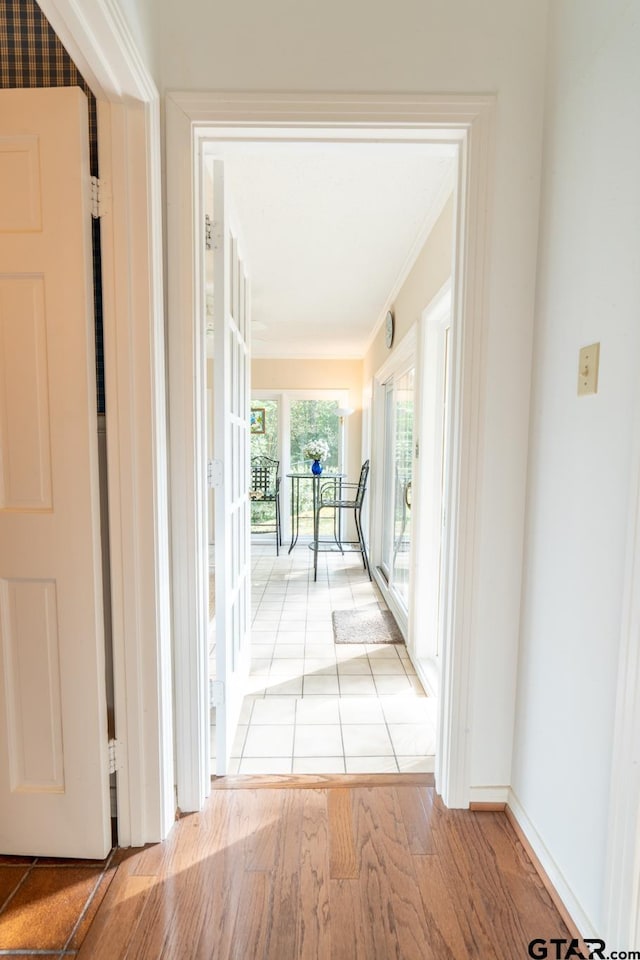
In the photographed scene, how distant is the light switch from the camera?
1.06 metres

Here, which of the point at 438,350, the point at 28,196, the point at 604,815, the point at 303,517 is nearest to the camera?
the point at 604,815

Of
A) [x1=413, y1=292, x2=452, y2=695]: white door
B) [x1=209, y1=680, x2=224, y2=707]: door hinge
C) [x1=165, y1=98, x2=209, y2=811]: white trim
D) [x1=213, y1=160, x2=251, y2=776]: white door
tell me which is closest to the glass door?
[x1=413, y1=292, x2=452, y2=695]: white door

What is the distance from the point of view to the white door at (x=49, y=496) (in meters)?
1.15

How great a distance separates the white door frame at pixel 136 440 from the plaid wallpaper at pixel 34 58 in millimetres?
66

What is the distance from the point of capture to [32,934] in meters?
1.10

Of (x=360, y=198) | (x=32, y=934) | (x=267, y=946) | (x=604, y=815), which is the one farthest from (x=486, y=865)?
(x=360, y=198)

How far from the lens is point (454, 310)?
1.42 m

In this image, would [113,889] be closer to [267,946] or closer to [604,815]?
[267,946]

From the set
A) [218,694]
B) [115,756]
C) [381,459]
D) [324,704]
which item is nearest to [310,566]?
[381,459]

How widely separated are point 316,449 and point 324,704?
12.4 ft

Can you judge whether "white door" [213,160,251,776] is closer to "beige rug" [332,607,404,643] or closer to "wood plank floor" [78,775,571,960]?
"wood plank floor" [78,775,571,960]

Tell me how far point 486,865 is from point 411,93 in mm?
2206

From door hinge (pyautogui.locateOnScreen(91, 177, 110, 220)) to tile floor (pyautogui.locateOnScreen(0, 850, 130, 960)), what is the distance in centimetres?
180

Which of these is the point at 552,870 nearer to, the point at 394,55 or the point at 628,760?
the point at 628,760
